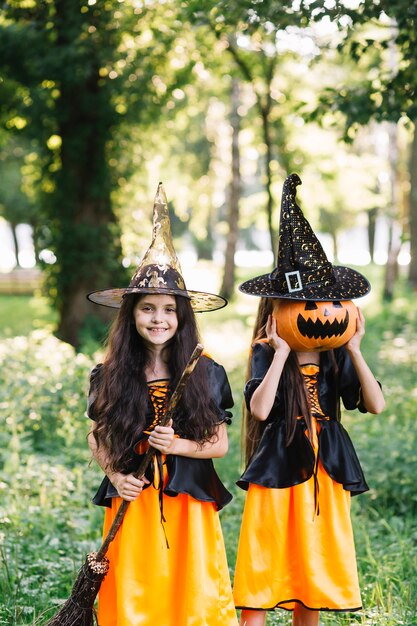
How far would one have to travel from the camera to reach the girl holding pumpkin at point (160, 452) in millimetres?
3207

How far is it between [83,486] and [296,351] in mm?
3037

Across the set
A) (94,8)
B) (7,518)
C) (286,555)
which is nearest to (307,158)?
(94,8)

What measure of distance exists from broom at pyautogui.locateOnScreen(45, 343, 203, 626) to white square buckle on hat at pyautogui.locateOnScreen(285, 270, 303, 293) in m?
0.54

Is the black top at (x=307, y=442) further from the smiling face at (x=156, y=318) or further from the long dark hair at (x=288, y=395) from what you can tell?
the smiling face at (x=156, y=318)

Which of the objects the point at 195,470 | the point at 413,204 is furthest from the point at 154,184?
the point at 195,470

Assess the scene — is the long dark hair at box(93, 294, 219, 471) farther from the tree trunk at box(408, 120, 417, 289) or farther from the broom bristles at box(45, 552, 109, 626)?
the tree trunk at box(408, 120, 417, 289)

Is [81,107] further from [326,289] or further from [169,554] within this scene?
[169,554]

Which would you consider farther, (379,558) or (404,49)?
(404,49)

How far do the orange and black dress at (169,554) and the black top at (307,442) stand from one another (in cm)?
21

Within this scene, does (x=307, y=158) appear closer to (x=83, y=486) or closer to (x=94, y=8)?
(x=94, y=8)

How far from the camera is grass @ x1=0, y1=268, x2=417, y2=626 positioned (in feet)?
13.7

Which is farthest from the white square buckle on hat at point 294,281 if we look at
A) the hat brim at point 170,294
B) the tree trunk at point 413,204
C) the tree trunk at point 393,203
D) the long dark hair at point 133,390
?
the tree trunk at point 413,204

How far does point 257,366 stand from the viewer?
11.7 ft

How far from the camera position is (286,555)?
342cm
